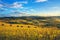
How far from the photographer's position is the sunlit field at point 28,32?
3180 mm

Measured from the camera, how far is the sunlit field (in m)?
3.18

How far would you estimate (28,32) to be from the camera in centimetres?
322

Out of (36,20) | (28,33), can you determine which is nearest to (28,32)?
(28,33)

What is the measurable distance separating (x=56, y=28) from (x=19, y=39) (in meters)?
0.75

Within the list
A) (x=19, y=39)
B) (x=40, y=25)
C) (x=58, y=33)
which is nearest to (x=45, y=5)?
(x=40, y=25)

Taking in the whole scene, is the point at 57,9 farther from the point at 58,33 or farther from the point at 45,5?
the point at 58,33

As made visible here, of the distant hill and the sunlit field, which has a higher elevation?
the distant hill

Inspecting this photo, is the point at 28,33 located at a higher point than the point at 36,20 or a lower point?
lower

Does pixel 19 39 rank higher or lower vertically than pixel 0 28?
lower

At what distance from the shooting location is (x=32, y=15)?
327 cm

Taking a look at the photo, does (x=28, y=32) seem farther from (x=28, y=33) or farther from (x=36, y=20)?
(x=36, y=20)

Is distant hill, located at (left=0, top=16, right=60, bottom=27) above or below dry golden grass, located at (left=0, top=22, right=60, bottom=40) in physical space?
above

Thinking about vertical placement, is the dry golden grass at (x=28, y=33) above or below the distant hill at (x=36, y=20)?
below

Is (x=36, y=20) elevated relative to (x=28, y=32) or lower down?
elevated
